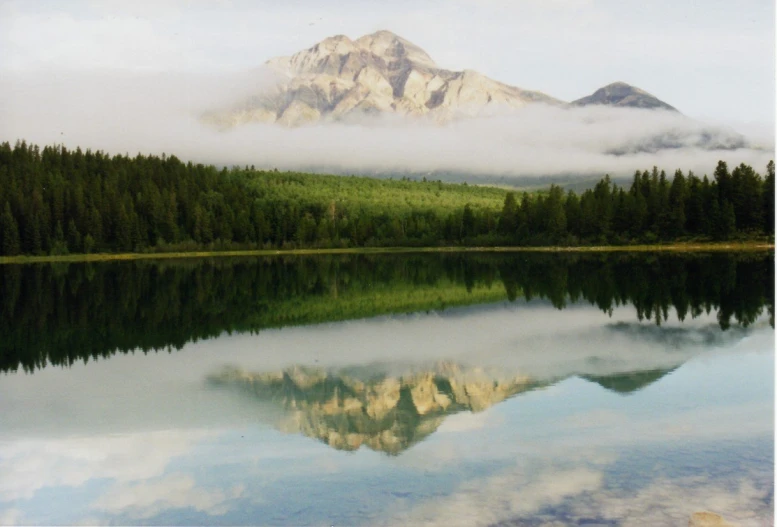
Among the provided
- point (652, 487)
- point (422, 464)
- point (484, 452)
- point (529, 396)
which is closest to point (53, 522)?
point (422, 464)

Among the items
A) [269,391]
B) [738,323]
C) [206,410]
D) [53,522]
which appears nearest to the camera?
[53,522]

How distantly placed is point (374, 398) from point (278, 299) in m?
23.5

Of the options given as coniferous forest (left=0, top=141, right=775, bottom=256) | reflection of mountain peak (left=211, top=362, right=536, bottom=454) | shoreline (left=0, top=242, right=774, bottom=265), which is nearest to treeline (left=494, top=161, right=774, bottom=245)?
coniferous forest (left=0, top=141, right=775, bottom=256)

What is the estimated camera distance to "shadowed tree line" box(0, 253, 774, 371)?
2833 cm

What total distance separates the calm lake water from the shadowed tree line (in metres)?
0.27

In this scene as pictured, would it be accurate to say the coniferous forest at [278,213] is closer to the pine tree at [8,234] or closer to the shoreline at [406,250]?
the pine tree at [8,234]

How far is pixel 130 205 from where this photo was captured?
122m

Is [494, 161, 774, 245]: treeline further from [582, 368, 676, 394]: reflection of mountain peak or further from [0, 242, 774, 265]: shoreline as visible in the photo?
[582, 368, 676, 394]: reflection of mountain peak

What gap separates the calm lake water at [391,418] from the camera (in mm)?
11906

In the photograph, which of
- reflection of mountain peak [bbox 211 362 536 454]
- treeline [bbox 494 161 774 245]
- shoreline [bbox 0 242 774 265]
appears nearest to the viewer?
reflection of mountain peak [bbox 211 362 536 454]

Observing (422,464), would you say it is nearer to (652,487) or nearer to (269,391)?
(652,487)

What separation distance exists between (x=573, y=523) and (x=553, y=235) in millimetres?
108663

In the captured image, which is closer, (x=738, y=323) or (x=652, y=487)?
(x=652, y=487)

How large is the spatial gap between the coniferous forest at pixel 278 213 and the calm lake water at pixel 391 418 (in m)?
74.4
